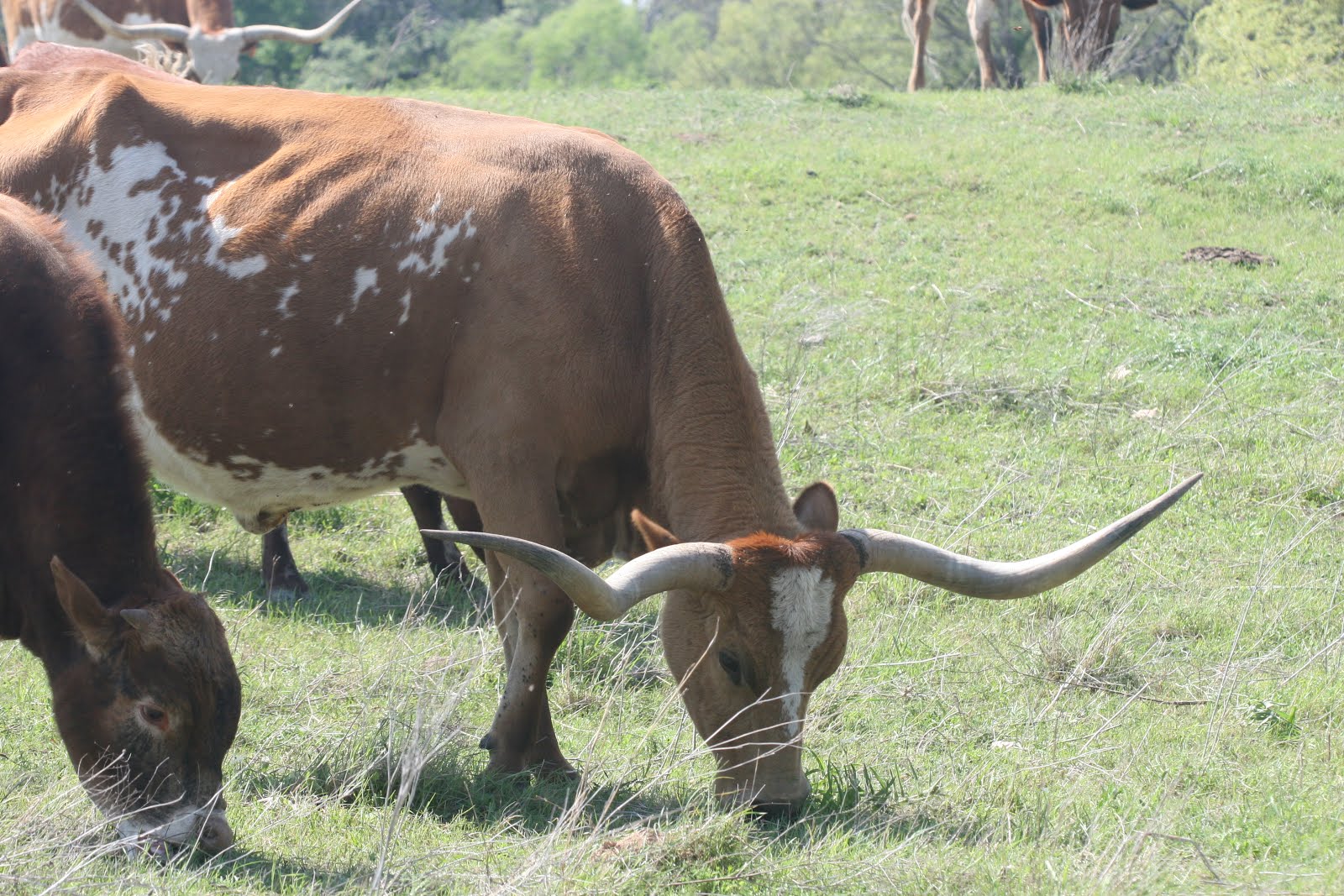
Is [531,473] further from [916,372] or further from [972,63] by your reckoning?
[972,63]

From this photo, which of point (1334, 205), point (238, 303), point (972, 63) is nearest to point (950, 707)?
point (238, 303)

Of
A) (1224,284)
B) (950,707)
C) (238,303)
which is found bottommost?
(950,707)

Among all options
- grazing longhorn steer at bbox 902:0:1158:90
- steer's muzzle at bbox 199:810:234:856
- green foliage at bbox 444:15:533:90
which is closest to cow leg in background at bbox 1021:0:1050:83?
grazing longhorn steer at bbox 902:0:1158:90

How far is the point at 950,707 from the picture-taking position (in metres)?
5.69

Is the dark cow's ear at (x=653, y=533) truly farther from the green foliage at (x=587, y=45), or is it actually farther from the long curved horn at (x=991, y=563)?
the green foliage at (x=587, y=45)

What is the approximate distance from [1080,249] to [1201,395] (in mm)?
3041

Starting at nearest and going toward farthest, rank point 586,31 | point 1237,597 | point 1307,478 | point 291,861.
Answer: point 291,861
point 1237,597
point 1307,478
point 586,31

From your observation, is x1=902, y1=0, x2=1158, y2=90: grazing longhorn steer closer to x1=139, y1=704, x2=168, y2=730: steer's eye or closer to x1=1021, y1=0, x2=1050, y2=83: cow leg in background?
x1=1021, y1=0, x2=1050, y2=83: cow leg in background

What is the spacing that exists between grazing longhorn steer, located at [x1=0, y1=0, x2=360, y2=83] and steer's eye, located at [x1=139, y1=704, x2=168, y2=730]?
41.4 feet

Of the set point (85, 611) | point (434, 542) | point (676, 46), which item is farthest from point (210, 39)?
point (676, 46)

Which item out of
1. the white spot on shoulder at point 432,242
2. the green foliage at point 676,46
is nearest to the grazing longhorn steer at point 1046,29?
the white spot on shoulder at point 432,242

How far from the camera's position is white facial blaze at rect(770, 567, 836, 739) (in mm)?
4629

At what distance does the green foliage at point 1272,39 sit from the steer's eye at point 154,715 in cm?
2187

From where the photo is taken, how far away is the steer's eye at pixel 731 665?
4.75m
